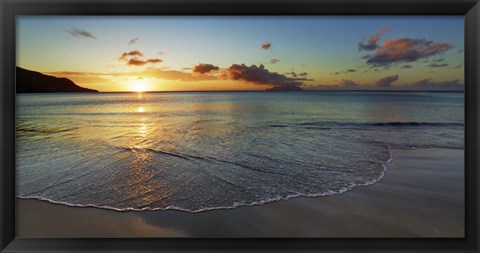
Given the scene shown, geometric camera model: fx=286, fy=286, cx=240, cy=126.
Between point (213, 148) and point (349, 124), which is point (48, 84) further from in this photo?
point (349, 124)

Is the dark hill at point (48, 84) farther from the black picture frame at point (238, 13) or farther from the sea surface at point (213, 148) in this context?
the black picture frame at point (238, 13)

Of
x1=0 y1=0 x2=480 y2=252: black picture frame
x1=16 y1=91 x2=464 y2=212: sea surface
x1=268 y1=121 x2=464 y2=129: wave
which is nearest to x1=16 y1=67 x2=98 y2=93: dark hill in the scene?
x1=16 y1=91 x2=464 y2=212: sea surface

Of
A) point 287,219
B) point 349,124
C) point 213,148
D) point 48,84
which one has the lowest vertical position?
point 287,219

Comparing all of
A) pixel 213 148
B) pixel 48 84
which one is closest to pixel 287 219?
pixel 213 148

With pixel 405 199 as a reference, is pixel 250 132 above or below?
above

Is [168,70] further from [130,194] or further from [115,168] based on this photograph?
[130,194]

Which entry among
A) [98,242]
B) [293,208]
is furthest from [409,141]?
[98,242]
